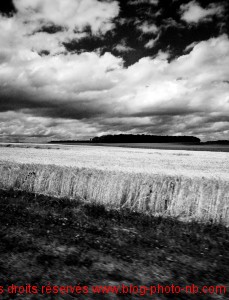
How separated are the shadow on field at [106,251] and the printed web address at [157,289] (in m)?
0.08

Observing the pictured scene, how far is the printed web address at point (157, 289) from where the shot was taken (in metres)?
4.14

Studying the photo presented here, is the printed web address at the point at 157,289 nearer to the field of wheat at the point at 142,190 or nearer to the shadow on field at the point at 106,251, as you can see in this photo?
the shadow on field at the point at 106,251

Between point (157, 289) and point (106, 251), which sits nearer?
point (157, 289)

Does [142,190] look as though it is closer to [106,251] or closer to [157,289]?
[106,251]

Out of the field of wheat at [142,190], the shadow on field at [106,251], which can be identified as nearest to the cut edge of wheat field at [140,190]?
the field of wheat at [142,190]

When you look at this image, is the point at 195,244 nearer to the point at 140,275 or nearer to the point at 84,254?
the point at 140,275

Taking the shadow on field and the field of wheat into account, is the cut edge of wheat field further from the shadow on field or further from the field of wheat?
the shadow on field

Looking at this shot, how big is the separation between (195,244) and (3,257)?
4.41m

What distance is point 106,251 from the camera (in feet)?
18.5

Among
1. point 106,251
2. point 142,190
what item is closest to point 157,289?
point 106,251

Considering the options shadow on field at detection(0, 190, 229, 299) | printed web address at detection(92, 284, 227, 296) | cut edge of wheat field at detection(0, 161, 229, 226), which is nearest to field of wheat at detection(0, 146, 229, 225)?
cut edge of wheat field at detection(0, 161, 229, 226)

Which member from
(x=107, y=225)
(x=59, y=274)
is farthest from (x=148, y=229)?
(x=59, y=274)

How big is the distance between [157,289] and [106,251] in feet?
5.36

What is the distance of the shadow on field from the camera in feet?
14.6
